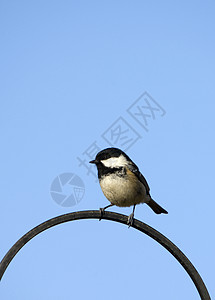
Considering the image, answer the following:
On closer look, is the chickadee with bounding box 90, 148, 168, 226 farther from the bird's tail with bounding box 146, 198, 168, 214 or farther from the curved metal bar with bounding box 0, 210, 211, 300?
the curved metal bar with bounding box 0, 210, 211, 300

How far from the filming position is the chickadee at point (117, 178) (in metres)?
5.43

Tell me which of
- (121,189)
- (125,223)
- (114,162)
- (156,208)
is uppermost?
(114,162)

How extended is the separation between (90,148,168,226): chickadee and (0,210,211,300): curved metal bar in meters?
1.25

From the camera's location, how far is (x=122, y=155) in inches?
222

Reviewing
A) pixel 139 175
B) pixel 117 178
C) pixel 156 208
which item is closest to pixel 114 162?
pixel 117 178

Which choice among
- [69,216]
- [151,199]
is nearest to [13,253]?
[69,216]

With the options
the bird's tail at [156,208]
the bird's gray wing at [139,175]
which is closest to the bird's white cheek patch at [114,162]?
A: the bird's gray wing at [139,175]

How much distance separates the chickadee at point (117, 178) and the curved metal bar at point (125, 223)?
4.12 ft

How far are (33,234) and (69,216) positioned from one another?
0.33 m

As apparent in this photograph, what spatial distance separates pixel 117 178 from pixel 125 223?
1340 mm

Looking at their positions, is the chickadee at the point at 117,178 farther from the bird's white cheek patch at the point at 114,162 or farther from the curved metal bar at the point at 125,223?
the curved metal bar at the point at 125,223

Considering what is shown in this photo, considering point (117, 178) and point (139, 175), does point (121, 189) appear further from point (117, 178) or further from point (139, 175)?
point (139, 175)

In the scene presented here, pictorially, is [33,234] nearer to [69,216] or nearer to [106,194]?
[69,216]

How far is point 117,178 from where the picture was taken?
5.47 meters
